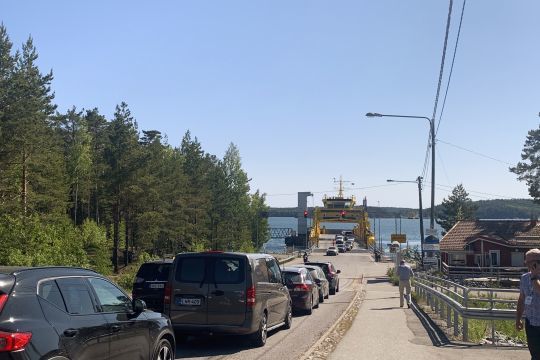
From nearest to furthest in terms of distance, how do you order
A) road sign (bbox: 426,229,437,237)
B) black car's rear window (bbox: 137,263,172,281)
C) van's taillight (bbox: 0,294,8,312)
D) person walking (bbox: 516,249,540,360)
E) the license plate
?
1. van's taillight (bbox: 0,294,8,312)
2. person walking (bbox: 516,249,540,360)
3. the license plate
4. black car's rear window (bbox: 137,263,172,281)
5. road sign (bbox: 426,229,437,237)

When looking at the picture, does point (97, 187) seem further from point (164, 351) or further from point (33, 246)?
point (164, 351)

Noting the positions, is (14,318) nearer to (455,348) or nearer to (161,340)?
(161,340)

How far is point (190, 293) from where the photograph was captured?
11711mm

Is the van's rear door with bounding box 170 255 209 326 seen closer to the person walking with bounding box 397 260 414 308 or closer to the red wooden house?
the person walking with bounding box 397 260 414 308

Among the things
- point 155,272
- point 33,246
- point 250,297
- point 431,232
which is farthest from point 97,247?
point 250,297

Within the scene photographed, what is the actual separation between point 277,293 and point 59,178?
46253 millimetres

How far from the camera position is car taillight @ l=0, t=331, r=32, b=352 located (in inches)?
193

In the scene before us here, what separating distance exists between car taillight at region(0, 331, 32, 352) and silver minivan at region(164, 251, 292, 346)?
22.0 feet

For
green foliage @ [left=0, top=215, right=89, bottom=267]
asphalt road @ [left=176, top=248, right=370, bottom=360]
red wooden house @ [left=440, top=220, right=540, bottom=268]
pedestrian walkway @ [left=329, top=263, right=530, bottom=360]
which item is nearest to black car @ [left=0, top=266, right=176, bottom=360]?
asphalt road @ [left=176, top=248, right=370, bottom=360]

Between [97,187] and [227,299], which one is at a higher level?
[97,187]

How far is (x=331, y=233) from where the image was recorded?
7067 inches

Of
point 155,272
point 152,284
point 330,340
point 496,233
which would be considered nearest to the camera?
point 330,340

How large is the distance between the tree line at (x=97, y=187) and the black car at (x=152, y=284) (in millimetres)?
11750

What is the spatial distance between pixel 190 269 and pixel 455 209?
11206 cm
